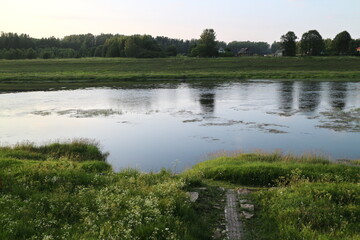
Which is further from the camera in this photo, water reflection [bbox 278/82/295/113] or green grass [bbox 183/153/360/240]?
water reflection [bbox 278/82/295/113]

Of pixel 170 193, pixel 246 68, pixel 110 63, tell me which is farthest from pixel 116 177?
pixel 110 63

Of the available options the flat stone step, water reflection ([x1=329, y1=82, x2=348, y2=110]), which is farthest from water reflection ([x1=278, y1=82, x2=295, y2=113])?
the flat stone step

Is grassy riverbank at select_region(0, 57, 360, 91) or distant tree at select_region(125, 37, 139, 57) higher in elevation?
distant tree at select_region(125, 37, 139, 57)

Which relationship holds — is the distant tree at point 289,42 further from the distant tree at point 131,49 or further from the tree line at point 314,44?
the distant tree at point 131,49

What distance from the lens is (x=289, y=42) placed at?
119m

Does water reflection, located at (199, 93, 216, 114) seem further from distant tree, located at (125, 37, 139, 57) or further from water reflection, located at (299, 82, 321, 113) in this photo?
distant tree, located at (125, 37, 139, 57)

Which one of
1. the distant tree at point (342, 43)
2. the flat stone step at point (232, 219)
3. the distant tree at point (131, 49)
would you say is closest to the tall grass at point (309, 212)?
the flat stone step at point (232, 219)

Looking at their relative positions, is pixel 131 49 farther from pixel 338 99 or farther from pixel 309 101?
pixel 338 99

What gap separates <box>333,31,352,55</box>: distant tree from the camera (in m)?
119

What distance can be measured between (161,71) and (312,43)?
6252 centimetres

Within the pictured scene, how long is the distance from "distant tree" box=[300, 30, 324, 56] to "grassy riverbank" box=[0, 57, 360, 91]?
87.7ft

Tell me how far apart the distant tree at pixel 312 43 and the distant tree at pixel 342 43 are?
484 cm

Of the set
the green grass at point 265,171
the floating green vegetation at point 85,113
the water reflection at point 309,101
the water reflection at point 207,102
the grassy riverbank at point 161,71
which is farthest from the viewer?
the grassy riverbank at point 161,71

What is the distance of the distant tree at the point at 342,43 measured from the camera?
390ft
